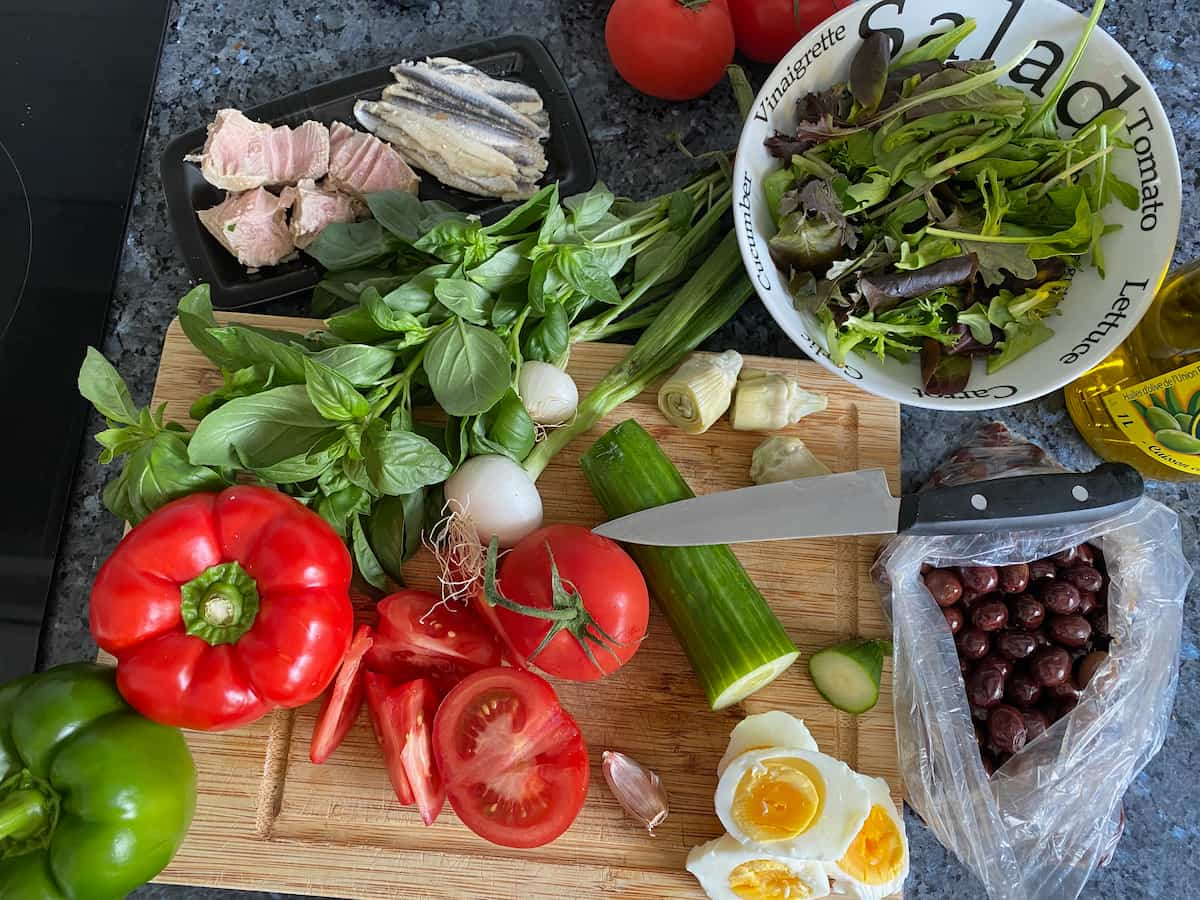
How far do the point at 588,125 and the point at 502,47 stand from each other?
6.1 inches

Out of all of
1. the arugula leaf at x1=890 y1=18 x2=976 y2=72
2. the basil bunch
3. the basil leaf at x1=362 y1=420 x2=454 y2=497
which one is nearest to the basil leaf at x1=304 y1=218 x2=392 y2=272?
the basil bunch

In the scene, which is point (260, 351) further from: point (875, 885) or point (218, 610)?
point (875, 885)

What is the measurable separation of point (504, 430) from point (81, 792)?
1.78ft

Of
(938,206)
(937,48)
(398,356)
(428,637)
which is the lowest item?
(428,637)

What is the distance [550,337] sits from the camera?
1.03m

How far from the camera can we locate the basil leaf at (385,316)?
93 centimetres

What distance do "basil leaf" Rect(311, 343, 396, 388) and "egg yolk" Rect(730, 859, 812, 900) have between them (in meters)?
0.64

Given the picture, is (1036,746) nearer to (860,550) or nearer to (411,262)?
(860,550)

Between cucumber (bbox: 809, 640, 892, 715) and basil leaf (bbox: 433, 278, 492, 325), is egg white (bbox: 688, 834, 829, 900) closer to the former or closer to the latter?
cucumber (bbox: 809, 640, 892, 715)

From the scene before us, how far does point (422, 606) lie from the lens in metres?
1.01

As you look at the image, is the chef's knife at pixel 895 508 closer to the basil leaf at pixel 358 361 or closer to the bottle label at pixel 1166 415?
the bottle label at pixel 1166 415

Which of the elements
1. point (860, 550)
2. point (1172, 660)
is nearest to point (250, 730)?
point (860, 550)

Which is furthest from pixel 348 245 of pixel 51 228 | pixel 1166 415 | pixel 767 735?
pixel 1166 415

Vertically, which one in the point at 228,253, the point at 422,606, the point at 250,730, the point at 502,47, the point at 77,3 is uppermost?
the point at 502,47
